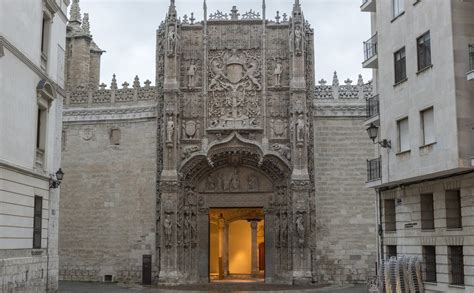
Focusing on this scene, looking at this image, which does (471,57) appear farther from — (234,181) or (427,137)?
(234,181)

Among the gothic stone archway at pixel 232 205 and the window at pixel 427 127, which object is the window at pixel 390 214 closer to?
the window at pixel 427 127

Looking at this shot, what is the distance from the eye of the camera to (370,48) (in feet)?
75.2

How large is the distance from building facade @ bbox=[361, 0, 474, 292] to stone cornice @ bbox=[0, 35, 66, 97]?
1039 cm

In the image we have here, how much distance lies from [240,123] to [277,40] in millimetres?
4275

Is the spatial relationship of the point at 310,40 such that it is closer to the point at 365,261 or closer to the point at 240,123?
the point at 240,123

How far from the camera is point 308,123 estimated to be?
28797 mm

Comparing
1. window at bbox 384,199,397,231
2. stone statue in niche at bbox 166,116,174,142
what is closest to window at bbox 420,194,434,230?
window at bbox 384,199,397,231

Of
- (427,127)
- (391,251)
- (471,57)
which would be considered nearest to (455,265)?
(427,127)

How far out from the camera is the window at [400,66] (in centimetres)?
1977

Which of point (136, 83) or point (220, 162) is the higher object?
point (136, 83)

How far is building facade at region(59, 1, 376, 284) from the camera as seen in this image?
28.7 m

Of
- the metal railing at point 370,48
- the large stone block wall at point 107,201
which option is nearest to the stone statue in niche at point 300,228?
the large stone block wall at point 107,201

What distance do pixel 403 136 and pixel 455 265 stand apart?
13.7 ft

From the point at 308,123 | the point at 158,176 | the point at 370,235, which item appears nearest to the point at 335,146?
the point at 308,123
